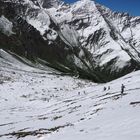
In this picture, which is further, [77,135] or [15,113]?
[15,113]

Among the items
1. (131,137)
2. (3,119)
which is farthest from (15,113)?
(131,137)

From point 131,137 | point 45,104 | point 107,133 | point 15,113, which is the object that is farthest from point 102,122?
point 45,104

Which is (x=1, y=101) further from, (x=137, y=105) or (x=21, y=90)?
(x=137, y=105)

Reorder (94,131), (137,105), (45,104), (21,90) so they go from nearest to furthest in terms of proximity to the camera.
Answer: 1. (94,131)
2. (137,105)
3. (45,104)
4. (21,90)

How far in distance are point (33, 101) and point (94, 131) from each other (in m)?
48.8

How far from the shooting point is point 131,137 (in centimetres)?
1702

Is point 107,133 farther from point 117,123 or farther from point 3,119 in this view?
point 3,119

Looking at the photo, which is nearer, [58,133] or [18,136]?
[58,133]

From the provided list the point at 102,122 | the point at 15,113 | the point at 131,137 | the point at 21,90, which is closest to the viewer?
the point at 131,137

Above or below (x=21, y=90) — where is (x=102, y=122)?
below

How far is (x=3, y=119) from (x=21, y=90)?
37.6m

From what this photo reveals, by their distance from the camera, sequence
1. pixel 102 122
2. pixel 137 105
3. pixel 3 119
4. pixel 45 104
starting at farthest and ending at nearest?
pixel 45 104 → pixel 3 119 → pixel 137 105 → pixel 102 122

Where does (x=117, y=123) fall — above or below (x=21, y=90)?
below

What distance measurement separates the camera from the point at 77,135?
21797mm
